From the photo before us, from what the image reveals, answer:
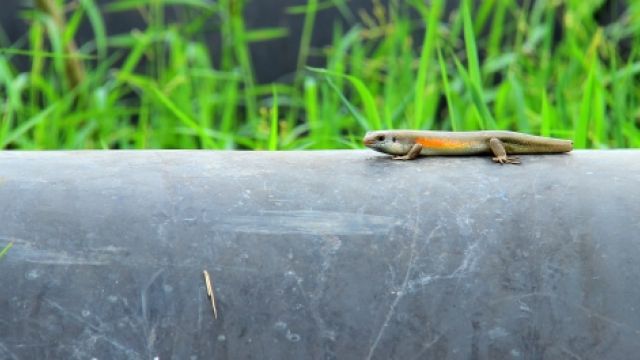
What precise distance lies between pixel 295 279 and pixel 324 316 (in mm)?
84

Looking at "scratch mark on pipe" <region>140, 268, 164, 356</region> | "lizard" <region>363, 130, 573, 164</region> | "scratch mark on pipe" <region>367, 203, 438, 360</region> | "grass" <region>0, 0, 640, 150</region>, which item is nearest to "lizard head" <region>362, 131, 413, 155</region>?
"lizard" <region>363, 130, 573, 164</region>

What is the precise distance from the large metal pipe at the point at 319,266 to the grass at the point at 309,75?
148 cm

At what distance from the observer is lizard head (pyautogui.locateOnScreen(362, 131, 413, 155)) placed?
8.65 ft

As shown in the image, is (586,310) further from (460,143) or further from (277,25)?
(277,25)

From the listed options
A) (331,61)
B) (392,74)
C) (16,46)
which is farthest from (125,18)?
(392,74)

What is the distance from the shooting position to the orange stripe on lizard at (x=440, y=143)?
2676 millimetres

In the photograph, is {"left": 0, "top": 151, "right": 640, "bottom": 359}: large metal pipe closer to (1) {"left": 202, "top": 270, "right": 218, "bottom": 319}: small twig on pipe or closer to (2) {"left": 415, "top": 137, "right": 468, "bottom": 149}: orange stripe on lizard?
(1) {"left": 202, "top": 270, "right": 218, "bottom": 319}: small twig on pipe

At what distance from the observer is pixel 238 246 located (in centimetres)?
210

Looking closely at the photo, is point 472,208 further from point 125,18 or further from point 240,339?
point 125,18

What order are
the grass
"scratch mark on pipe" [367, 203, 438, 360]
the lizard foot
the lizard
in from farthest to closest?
the grass < the lizard < the lizard foot < "scratch mark on pipe" [367, 203, 438, 360]

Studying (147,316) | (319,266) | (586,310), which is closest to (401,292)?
(319,266)

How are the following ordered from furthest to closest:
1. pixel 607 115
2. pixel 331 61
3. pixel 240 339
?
pixel 331 61 → pixel 607 115 → pixel 240 339

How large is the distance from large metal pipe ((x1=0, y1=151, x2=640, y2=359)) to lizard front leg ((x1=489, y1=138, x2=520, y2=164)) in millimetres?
149

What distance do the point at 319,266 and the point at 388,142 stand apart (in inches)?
26.6
